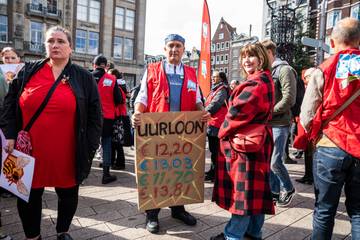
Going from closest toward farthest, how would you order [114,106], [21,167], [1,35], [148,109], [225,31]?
[21,167] < [148,109] < [114,106] < [1,35] < [225,31]

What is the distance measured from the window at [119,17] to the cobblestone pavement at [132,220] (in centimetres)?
3255

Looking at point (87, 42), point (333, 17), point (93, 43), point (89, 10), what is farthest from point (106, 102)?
point (333, 17)

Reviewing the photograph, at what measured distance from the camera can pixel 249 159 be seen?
2.42 meters

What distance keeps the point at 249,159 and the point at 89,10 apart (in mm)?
33325

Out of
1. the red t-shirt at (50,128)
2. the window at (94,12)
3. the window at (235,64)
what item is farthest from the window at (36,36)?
the window at (235,64)

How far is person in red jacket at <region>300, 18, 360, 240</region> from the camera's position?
215 cm

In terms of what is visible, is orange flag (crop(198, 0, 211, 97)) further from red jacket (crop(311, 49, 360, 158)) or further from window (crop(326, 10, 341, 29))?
window (crop(326, 10, 341, 29))

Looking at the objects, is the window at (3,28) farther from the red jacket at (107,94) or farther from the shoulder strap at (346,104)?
the shoulder strap at (346,104)

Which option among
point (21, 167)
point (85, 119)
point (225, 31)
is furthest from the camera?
point (225, 31)

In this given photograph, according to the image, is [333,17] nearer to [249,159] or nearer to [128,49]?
[128,49]

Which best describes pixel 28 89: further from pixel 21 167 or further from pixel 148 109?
pixel 148 109

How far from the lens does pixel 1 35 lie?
27.2 m

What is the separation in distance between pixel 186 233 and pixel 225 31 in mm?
69039

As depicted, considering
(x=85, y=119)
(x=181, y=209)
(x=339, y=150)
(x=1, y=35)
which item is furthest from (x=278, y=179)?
(x=1, y=35)
